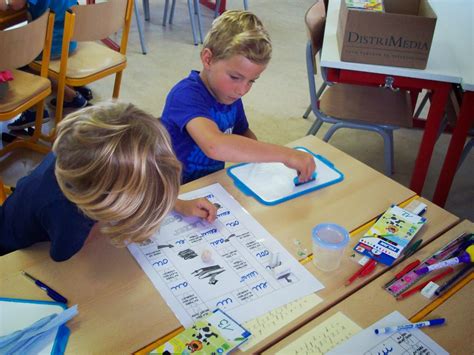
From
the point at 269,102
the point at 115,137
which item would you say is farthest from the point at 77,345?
the point at 269,102

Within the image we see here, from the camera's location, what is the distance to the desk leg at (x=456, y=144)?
179 centimetres

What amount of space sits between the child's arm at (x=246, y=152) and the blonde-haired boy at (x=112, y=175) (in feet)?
1.21

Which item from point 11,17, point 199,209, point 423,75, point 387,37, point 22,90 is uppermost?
point 387,37

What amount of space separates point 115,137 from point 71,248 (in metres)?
0.28

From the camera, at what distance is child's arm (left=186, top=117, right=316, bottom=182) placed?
4.00 feet

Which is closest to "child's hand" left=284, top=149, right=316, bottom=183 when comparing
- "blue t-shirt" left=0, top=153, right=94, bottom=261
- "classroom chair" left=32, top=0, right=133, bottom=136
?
"blue t-shirt" left=0, top=153, right=94, bottom=261

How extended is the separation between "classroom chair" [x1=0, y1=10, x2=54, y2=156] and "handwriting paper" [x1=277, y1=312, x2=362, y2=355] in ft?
5.35

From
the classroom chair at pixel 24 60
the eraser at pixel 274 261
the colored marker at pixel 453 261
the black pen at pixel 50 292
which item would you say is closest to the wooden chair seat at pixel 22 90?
the classroom chair at pixel 24 60

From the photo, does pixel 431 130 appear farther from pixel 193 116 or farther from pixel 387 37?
pixel 193 116

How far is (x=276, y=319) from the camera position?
0.87 m

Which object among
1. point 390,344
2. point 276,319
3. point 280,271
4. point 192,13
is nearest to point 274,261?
point 280,271

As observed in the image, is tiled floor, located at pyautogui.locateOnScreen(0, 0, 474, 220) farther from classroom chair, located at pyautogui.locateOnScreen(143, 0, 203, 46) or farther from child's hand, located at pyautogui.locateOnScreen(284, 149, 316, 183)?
child's hand, located at pyautogui.locateOnScreen(284, 149, 316, 183)

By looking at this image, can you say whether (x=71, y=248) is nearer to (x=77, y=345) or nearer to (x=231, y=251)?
(x=77, y=345)

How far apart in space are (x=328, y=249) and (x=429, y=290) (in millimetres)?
213
